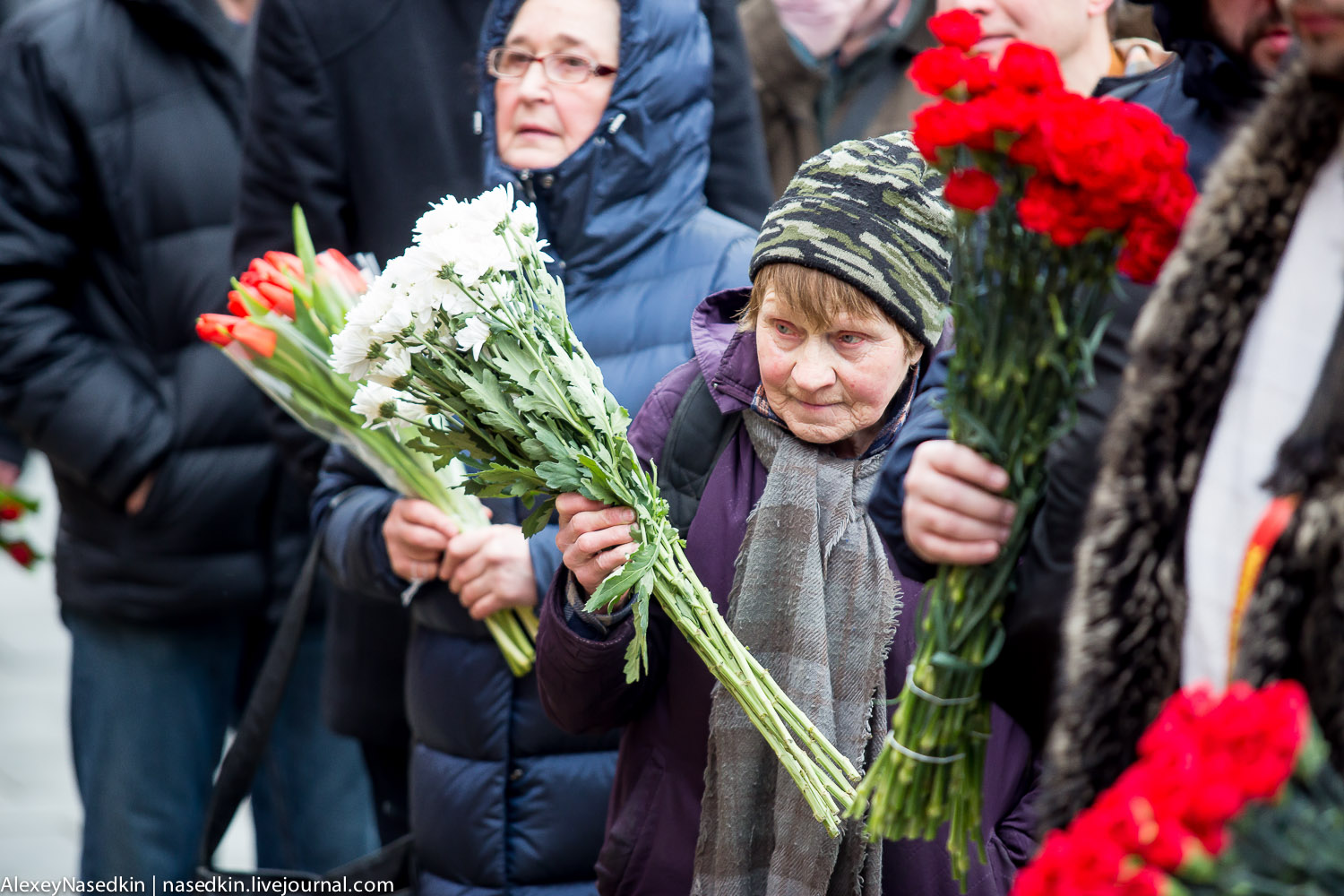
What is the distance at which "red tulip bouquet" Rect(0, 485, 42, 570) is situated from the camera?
3961 mm

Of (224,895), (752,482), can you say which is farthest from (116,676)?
(752,482)

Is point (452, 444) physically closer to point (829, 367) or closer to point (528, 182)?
point (829, 367)

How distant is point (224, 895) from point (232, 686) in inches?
38.6

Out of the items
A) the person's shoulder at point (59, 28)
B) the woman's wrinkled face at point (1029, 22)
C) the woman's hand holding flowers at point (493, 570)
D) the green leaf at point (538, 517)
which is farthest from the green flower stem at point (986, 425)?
the person's shoulder at point (59, 28)

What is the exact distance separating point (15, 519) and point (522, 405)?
103 inches

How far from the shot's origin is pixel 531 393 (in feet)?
6.40

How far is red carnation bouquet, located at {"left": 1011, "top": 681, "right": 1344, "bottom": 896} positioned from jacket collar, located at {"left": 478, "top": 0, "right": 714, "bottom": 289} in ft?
6.08

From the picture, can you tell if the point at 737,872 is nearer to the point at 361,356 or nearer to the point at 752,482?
the point at 752,482

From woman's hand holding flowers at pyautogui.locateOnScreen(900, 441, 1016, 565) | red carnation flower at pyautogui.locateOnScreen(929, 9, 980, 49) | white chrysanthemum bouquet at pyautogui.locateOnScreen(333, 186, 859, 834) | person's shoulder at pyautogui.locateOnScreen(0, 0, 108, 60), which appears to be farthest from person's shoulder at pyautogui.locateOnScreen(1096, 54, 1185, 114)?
person's shoulder at pyautogui.locateOnScreen(0, 0, 108, 60)

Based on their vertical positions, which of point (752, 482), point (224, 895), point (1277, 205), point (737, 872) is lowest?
point (224, 895)

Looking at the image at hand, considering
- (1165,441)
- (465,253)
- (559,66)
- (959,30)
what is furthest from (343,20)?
(1165,441)

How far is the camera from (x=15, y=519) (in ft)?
13.0

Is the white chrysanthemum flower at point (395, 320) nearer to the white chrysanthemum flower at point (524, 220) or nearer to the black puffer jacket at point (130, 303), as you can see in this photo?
the white chrysanthemum flower at point (524, 220)

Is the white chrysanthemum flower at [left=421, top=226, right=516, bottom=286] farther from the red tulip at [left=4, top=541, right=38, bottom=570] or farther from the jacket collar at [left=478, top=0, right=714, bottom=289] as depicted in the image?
the red tulip at [left=4, top=541, right=38, bottom=570]
